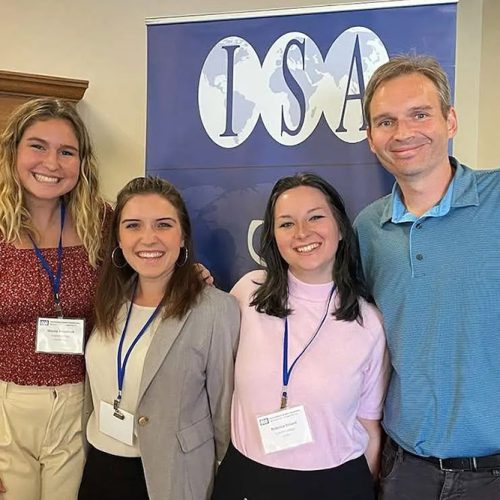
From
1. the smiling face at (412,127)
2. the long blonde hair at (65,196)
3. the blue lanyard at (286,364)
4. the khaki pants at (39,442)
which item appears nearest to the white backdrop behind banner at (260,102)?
the long blonde hair at (65,196)

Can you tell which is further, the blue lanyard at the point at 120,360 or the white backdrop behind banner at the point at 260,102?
the white backdrop behind banner at the point at 260,102

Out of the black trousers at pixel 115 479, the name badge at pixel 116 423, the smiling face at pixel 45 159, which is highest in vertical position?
the smiling face at pixel 45 159

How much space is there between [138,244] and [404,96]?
87 cm

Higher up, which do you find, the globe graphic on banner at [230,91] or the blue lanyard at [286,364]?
the globe graphic on banner at [230,91]

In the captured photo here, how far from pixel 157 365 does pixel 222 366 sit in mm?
193

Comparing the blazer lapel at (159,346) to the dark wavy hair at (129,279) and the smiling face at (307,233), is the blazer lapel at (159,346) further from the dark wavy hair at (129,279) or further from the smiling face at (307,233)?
the smiling face at (307,233)

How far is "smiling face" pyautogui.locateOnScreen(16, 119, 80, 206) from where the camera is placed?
5.90 feet

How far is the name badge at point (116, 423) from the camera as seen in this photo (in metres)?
1.65

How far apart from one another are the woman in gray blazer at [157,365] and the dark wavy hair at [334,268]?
0.13m

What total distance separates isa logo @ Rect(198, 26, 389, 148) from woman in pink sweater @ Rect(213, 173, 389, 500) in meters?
0.48

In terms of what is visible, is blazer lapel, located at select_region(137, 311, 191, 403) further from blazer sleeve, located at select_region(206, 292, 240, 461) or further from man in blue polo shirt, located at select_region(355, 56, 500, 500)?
man in blue polo shirt, located at select_region(355, 56, 500, 500)

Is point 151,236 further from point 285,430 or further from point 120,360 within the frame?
point 285,430

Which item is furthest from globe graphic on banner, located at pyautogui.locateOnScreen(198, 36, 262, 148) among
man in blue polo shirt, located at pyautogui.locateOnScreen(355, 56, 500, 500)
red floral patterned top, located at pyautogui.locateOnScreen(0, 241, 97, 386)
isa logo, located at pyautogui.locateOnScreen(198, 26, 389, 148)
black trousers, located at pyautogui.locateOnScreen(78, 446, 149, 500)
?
black trousers, located at pyautogui.locateOnScreen(78, 446, 149, 500)

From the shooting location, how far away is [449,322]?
1.46m
